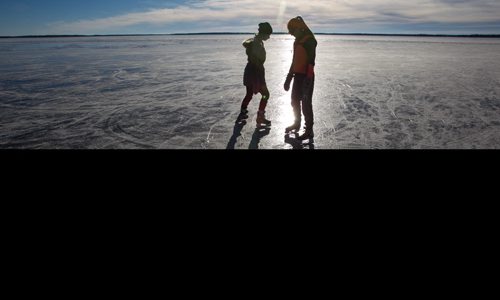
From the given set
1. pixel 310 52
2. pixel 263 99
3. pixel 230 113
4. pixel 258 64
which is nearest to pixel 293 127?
pixel 263 99

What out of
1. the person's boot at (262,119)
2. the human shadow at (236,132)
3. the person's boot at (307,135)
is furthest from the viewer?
the person's boot at (262,119)

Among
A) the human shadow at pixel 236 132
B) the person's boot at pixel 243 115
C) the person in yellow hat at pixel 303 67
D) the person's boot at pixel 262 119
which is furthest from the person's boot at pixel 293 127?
the person's boot at pixel 243 115

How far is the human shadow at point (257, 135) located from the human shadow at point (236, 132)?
22 cm

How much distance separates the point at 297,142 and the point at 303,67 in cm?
99

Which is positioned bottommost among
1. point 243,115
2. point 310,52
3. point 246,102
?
point 243,115

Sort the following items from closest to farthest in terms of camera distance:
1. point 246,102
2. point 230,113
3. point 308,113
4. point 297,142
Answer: point 297,142, point 308,113, point 246,102, point 230,113

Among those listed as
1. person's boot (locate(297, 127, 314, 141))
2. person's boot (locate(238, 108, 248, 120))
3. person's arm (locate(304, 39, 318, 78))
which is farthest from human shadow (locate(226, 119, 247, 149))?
person's arm (locate(304, 39, 318, 78))

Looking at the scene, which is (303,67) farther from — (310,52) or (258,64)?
(258,64)

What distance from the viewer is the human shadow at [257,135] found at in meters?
4.06

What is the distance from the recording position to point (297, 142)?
4184mm

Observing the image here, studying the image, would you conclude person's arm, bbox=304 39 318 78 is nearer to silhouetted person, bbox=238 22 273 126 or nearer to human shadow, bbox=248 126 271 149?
silhouetted person, bbox=238 22 273 126

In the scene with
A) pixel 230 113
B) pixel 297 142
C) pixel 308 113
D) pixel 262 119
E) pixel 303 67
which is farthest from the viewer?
pixel 230 113

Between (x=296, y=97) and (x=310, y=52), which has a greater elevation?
(x=310, y=52)

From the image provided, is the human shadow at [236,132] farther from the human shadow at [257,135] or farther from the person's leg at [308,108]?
the person's leg at [308,108]
